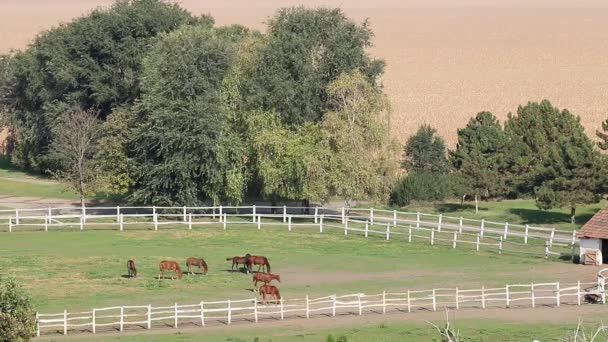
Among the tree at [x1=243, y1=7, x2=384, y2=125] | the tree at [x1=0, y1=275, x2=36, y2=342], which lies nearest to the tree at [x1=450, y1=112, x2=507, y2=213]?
the tree at [x1=243, y1=7, x2=384, y2=125]

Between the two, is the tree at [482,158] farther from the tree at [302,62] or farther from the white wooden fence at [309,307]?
the white wooden fence at [309,307]

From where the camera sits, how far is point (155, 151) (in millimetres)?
66312

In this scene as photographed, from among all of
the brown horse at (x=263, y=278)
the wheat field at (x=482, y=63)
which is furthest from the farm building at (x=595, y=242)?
the wheat field at (x=482, y=63)

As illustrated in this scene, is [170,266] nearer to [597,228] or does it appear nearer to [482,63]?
[597,228]

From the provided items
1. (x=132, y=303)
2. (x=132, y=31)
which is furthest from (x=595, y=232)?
(x=132, y=31)

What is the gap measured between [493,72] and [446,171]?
7328 cm

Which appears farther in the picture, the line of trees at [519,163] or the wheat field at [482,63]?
the wheat field at [482,63]

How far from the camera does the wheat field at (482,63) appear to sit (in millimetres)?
122625

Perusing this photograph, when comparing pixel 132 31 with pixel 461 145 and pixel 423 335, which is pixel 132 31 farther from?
pixel 423 335

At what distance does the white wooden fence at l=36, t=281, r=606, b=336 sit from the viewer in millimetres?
39094

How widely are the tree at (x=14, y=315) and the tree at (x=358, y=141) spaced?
111 feet

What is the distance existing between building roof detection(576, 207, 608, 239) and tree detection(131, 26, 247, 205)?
1988 cm

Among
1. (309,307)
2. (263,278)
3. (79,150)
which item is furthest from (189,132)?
(309,307)

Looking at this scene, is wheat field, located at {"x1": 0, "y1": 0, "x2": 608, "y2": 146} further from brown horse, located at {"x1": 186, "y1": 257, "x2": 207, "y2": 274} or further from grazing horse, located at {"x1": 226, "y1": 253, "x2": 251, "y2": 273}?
brown horse, located at {"x1": 186, "y1": 257, "x2": 207, "y2": 274}
